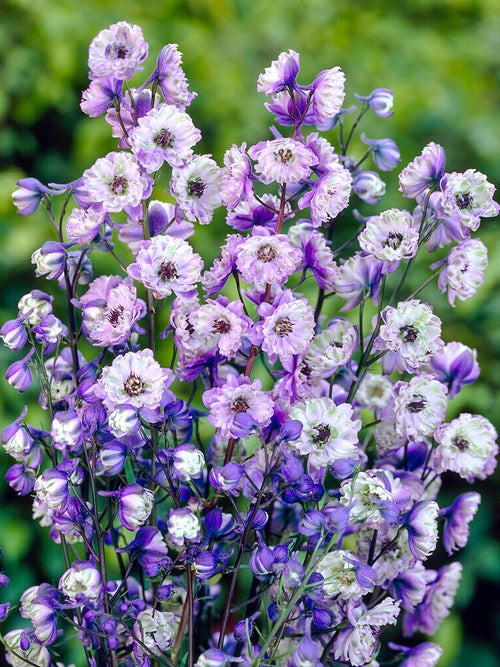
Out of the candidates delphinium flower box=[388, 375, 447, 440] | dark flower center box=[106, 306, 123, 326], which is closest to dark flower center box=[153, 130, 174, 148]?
dark flower center box=[106, 306, 123, 326]

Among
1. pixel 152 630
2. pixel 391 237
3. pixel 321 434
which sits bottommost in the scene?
pixel 152 630

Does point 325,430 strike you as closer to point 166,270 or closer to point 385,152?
point 166,270

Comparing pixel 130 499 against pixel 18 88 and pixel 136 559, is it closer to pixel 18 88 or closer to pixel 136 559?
pixel 136 559

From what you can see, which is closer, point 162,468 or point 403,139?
point 162,468

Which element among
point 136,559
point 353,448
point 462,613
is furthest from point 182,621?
point 462,613

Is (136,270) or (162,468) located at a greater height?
(136,270)

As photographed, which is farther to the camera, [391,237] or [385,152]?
[385,152]

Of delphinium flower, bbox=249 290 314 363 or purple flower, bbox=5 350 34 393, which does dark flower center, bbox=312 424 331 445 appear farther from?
purple flower, bbox=5 350 34 393

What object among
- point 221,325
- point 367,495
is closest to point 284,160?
point 221,325
